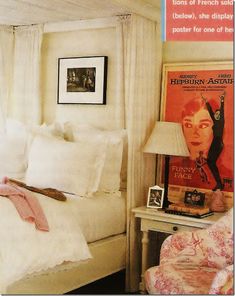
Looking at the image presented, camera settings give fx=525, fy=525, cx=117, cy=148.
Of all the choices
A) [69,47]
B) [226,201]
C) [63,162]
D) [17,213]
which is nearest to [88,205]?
[63,162]

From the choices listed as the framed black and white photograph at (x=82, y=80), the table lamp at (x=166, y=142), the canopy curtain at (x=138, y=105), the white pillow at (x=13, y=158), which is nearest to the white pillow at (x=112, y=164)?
the canopy curtain at (x=138, y=105)

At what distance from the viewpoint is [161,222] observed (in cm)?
362

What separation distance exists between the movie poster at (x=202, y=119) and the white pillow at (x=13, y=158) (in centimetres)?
119

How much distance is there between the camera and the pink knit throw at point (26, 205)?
3038 mm

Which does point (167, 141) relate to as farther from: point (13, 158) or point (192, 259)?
point (13, 158)

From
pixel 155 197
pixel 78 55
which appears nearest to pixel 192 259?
pixel 155 197

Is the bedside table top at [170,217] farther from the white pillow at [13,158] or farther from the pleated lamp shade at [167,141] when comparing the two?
the white pillow at [13,158]

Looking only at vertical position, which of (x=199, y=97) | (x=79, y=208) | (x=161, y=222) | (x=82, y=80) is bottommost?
(x=161, y=222)

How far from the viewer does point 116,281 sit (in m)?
3.93

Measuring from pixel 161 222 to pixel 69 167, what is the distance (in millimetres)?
743

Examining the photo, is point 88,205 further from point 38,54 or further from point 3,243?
point 38,54

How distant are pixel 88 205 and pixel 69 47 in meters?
1.66

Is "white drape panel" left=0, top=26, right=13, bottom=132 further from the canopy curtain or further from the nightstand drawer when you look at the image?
the nightstand drawer

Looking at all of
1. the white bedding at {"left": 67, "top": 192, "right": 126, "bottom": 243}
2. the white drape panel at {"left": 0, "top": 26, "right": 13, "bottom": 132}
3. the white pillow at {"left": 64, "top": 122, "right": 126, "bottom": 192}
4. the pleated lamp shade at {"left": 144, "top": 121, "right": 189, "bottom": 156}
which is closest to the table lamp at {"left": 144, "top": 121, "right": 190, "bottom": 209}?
the pleated lamp shade at {"left": 144, "top": 121, "right": 189, "bottom": 156}
